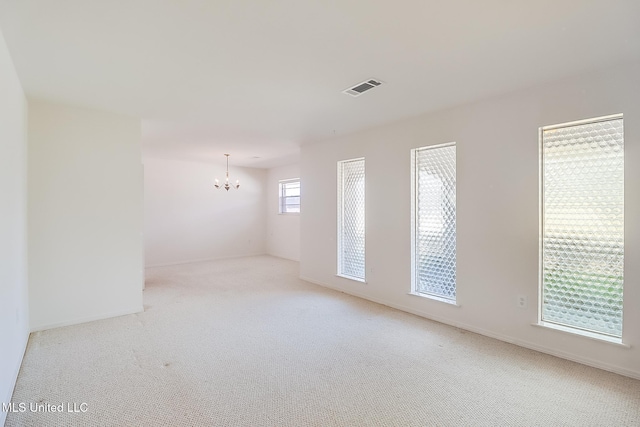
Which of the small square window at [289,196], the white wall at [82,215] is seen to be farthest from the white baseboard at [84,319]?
the small square window at [289,196]

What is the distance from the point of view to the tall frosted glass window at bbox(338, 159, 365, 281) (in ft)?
15.6

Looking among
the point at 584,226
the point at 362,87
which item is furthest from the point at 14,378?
the point at 584,226

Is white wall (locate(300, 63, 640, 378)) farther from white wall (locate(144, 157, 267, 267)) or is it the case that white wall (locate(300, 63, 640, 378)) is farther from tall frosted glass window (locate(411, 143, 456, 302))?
white wall (locate(144, 157, 267, 267))

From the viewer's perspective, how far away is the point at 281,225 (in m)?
8.45

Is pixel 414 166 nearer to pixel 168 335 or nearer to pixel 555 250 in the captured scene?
pixel 555 250

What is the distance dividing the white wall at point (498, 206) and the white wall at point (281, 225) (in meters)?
3.54

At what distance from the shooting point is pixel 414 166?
13.0ft

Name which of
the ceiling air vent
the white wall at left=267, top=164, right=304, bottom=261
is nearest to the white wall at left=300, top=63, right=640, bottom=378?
the ceiling air vent

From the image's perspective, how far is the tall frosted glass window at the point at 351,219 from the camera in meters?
4.77

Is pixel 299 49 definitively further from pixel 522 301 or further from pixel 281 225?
pixel 281 225

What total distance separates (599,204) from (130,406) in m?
3.85

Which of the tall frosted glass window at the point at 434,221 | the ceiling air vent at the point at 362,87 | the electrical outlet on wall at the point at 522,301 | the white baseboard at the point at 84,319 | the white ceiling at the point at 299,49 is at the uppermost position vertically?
the white ceiling at the point at 299,49

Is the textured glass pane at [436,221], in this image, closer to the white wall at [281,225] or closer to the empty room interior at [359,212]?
the empty room interior at [359,212]

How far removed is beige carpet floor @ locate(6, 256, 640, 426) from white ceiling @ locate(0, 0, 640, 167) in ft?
7.92
